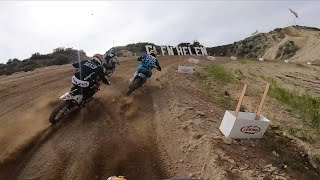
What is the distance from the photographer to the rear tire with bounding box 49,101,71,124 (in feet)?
33.4

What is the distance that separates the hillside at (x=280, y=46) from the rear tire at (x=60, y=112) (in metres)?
31.3

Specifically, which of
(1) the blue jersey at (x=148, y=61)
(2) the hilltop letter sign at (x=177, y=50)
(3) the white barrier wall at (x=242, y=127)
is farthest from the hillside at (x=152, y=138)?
(2) the hilltop letter sign at (x=177, y=50)

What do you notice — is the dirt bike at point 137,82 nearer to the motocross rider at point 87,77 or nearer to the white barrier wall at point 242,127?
the motocross rider at point 87,77

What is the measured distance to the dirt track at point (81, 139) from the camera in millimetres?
8320

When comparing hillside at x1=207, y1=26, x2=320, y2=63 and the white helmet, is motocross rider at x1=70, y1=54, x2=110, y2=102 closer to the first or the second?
the white helmet

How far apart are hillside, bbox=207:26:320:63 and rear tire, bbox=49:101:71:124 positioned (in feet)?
103

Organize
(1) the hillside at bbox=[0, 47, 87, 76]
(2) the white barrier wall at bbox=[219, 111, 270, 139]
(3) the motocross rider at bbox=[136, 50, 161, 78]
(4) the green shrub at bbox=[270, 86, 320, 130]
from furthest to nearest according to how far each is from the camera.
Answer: (1) the hillside at bbox=[0, 47, 87, 76]
(3) the motocross rider at bbox=[136, 50, 161, 78]
(4) the green shrub at bbox=[270, 86, 320, 130]
(2) the white barrier wall at bbox=[219, 111, 270, 139]

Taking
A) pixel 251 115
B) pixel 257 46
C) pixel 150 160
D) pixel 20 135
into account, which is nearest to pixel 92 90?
pixel 20 135

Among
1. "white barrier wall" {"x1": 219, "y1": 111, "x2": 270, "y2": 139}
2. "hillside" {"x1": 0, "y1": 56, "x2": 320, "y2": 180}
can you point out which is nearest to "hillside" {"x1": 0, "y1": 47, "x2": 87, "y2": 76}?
"hillside" {"x1": 0, "y1": 56, "x2": 320, "y2": 180}

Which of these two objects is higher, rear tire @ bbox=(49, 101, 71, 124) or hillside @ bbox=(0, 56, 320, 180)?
rear tire @ bbox=(49, 101, 71, 124)

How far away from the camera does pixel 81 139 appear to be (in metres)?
9.52

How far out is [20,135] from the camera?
951 centimetres

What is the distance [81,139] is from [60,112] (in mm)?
1570

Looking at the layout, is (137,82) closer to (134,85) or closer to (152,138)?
(134,85)
